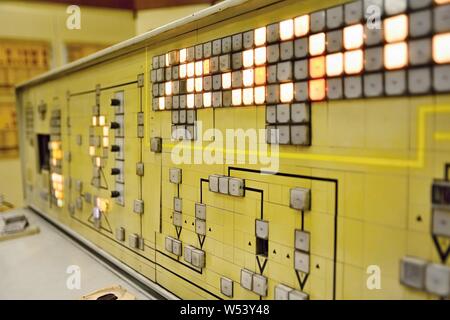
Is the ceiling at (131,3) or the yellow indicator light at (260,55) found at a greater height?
the ceiling at (131,3)

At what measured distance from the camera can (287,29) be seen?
927 millimetres

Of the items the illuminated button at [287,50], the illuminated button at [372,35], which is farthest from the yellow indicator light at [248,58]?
the illuminated button at [372,35]

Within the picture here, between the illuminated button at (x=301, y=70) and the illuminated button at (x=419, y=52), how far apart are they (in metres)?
0.24

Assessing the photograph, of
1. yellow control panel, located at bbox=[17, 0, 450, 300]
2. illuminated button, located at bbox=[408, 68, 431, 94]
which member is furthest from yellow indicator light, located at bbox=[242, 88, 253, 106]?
illuminated button, located at bbox=[408, 68, 431, 94]

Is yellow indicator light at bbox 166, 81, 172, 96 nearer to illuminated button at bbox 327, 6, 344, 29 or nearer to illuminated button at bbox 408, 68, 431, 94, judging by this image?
illuminated button at bbox 327, 6, 344, 29

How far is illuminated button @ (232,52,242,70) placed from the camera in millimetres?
1054

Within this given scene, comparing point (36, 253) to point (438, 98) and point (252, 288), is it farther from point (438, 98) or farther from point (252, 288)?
point (438, 98)

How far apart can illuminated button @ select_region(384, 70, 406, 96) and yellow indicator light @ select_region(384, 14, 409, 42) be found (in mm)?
64

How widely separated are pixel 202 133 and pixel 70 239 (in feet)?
4.15

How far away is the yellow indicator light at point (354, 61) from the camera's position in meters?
0.79

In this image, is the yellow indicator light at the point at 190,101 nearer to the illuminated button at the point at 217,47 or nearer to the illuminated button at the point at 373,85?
the illuminated button at the point at 217,47

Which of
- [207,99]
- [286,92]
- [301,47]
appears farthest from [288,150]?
[207,99]

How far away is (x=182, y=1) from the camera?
3229mm
